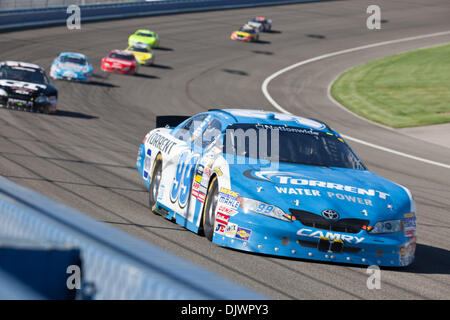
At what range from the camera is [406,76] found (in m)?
40.0

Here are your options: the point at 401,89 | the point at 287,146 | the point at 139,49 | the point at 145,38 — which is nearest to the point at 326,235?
the point at 287,146

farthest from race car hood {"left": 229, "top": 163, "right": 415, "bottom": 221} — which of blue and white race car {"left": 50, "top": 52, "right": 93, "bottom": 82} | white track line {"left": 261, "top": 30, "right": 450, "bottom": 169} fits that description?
blue and white race car {"left": 50, "top": 52, "right": 93, "bottom": 82}

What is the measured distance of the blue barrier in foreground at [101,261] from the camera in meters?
2.96

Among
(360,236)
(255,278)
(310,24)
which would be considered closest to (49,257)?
(255,278)

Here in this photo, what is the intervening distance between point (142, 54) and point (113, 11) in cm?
1764

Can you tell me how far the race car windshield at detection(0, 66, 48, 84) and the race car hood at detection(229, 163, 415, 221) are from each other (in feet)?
52.4

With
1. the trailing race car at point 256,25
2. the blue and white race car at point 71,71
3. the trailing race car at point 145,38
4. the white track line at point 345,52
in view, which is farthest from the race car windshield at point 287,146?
the trailing race car at point 256,25

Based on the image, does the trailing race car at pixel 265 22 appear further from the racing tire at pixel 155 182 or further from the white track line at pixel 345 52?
the racing tire at pixel 155 182

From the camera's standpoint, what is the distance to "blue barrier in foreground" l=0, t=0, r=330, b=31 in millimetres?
50500

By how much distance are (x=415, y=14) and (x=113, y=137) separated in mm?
59871

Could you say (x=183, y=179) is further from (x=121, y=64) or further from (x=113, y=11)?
(x=113, y=11)
